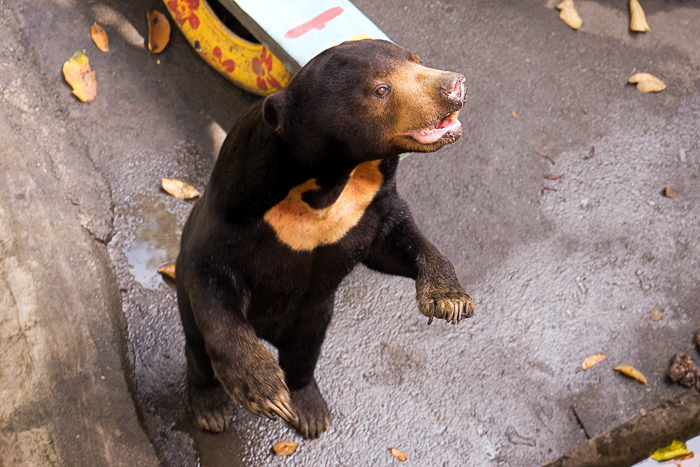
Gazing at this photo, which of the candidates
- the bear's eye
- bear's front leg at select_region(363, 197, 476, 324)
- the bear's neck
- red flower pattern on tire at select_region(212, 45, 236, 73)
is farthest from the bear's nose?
red flower pattern on tire at select_region(212, 45, 236, 73)

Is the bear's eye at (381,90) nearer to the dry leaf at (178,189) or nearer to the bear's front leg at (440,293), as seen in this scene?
the bear's front leg at (440,293)

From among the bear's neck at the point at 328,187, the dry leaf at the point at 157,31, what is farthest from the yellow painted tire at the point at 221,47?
the bear's neck at the point at 328,187

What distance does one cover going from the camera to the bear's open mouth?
2037 mm

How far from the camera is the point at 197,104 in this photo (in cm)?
439

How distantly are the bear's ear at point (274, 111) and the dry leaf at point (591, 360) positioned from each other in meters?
2.44

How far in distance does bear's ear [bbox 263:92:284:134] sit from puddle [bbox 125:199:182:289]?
1837 millimetres

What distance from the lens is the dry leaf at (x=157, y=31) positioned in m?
4.48

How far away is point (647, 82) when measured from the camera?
16.1 ft

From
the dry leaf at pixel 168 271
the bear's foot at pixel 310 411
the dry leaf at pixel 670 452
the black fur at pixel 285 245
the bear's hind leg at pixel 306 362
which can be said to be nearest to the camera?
the black fur at pixel 285 245

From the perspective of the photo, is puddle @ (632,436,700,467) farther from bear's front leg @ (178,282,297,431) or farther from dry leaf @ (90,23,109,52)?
dry leaf @ (90,23,109,52)

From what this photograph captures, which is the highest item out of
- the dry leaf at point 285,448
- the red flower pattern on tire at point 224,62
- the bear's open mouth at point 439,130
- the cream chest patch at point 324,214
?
the bear's open mouth at point 439,130

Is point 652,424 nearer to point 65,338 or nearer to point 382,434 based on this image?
point 382,434

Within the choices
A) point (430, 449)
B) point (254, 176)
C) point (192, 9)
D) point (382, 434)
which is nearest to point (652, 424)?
point (430, 449)

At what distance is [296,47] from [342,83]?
5.65ft
